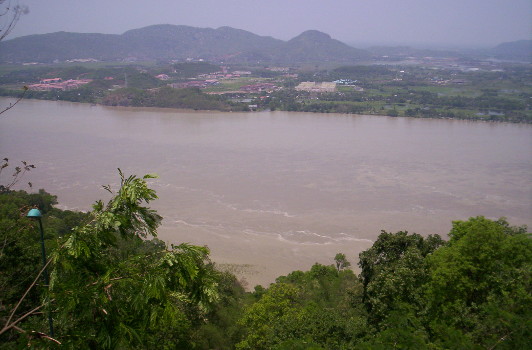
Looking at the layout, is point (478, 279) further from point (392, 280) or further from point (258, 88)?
point (258, 88)

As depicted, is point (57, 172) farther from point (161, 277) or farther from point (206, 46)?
point (206, 46)

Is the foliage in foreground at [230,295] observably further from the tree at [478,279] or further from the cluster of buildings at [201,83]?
the cluster of buildings at [201,83]

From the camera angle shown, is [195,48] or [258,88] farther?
[195,48]

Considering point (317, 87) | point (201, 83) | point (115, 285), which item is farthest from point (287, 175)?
point (201, 83)

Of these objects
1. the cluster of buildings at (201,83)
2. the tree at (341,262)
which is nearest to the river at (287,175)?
the tree at (341,262)

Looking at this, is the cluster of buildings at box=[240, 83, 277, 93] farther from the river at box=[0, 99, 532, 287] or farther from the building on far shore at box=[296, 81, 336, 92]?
the river at box=[0, 99, 532, 287]

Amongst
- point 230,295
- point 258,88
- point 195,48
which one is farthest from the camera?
point 195,48

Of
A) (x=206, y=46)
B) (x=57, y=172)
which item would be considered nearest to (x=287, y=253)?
(x=57, y=172)
